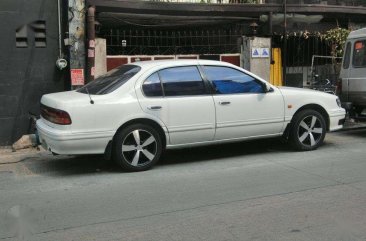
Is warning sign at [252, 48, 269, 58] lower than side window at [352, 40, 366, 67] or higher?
higher

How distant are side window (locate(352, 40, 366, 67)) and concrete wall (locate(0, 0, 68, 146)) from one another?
589 centimetres

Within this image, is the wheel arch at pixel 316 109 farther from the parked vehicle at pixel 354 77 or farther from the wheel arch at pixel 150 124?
the wheel arch at pixel 150 124

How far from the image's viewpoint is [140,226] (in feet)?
15.8

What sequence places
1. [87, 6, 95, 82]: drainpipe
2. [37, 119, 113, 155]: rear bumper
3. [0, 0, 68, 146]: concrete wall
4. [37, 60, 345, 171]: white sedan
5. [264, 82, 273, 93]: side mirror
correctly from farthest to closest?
1. [87, 6, 95, 82]: drainpipe
2. [0, 0, 68, 146]: concrete wall
3. [264, 82, 273, 93]: side mirror
4. [37, 60, 345, 171]: white sedan
5. [37, 119, 113, 155]: rear bumper

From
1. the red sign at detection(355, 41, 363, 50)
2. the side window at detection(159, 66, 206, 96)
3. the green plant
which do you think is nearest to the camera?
the side window at detection(159, 66, 206, 96)

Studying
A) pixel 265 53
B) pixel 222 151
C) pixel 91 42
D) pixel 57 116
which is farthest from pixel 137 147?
pixel 265 53

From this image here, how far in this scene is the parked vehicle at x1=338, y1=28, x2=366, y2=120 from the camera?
960cm

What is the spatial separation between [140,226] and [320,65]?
10478 mm

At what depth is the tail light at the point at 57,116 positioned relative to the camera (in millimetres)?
6631

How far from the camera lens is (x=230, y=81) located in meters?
7.68

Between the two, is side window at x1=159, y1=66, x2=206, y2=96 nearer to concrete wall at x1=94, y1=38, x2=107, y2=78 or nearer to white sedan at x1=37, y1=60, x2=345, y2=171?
white sedan at x1=37, y1=60, x2=345, y2=171

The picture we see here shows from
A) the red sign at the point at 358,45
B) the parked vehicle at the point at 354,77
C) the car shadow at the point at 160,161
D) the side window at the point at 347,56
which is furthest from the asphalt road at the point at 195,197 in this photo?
the red sign at the point at 358,45

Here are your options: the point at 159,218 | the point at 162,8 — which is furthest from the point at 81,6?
the point at 159,218

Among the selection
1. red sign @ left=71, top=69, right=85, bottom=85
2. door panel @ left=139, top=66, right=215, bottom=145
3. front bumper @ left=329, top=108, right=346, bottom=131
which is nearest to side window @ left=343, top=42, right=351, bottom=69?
front bumper @ left=329, top=108, right=346, bottom=131
